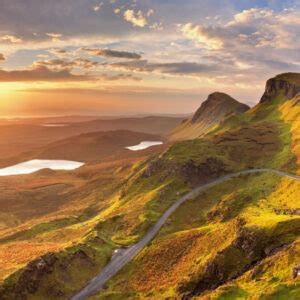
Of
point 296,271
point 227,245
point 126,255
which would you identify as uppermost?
point 296,271

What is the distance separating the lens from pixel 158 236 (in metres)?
93.9

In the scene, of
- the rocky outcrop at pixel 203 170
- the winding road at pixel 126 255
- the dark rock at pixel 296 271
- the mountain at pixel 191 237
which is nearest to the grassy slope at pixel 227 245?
the mountain at pixel 191 237

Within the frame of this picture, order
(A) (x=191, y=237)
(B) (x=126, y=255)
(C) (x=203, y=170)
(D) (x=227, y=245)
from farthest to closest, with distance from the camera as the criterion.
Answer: (C) (x=203, y=170) → (B) (x=126, y=255) → (A) (x=191, y=237) → (D) (x=227, y=245)

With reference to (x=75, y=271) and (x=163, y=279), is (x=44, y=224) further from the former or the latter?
(x=163, y=279)

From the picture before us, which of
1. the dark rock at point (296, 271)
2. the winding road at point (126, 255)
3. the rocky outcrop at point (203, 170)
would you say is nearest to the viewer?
the dark rock at point (296, 271)

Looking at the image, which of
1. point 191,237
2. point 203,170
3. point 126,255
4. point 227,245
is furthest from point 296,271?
point 203,170

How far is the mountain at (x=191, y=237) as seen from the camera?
61.4m

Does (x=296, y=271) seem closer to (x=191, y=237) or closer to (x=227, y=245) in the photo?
(x=227, y=245)

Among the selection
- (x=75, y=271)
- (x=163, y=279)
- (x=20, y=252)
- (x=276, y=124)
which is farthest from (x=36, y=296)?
(x=276, y=124)

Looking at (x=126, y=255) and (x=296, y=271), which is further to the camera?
(x=126, y=255)

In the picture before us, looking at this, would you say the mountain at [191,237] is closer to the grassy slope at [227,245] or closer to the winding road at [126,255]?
the grassy slope at [227,245]

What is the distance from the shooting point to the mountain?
6144 cm

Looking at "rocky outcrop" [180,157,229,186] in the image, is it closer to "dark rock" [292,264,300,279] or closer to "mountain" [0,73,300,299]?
"mountain" [0,73,300,299]

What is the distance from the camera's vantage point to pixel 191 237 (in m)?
85.6
